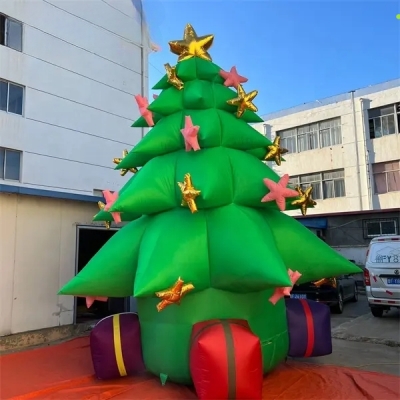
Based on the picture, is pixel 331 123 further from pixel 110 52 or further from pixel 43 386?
pixel 43 386

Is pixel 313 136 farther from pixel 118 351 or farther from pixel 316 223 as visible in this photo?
pixel 118 351

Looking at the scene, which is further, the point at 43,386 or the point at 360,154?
the point at 360,154

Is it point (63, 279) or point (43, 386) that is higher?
point (63, 279)

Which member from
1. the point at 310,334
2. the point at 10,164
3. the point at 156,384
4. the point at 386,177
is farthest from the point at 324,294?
the point at 386,177

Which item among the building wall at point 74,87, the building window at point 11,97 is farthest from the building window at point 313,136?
the building window at point 11,97

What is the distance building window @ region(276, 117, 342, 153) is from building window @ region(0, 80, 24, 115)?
14518mm

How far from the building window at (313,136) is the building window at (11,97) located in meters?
14.5

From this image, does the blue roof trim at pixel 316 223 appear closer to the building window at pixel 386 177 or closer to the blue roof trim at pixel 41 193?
the building window at pixel 386 177

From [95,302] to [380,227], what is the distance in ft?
43.6

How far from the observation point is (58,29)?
1939 centimetres

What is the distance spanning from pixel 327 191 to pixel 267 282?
20934mm

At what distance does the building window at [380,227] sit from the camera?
1825 centimetres

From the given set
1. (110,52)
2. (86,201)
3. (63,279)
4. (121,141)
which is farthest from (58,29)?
(63,279)

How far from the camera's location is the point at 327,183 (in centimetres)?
2408
